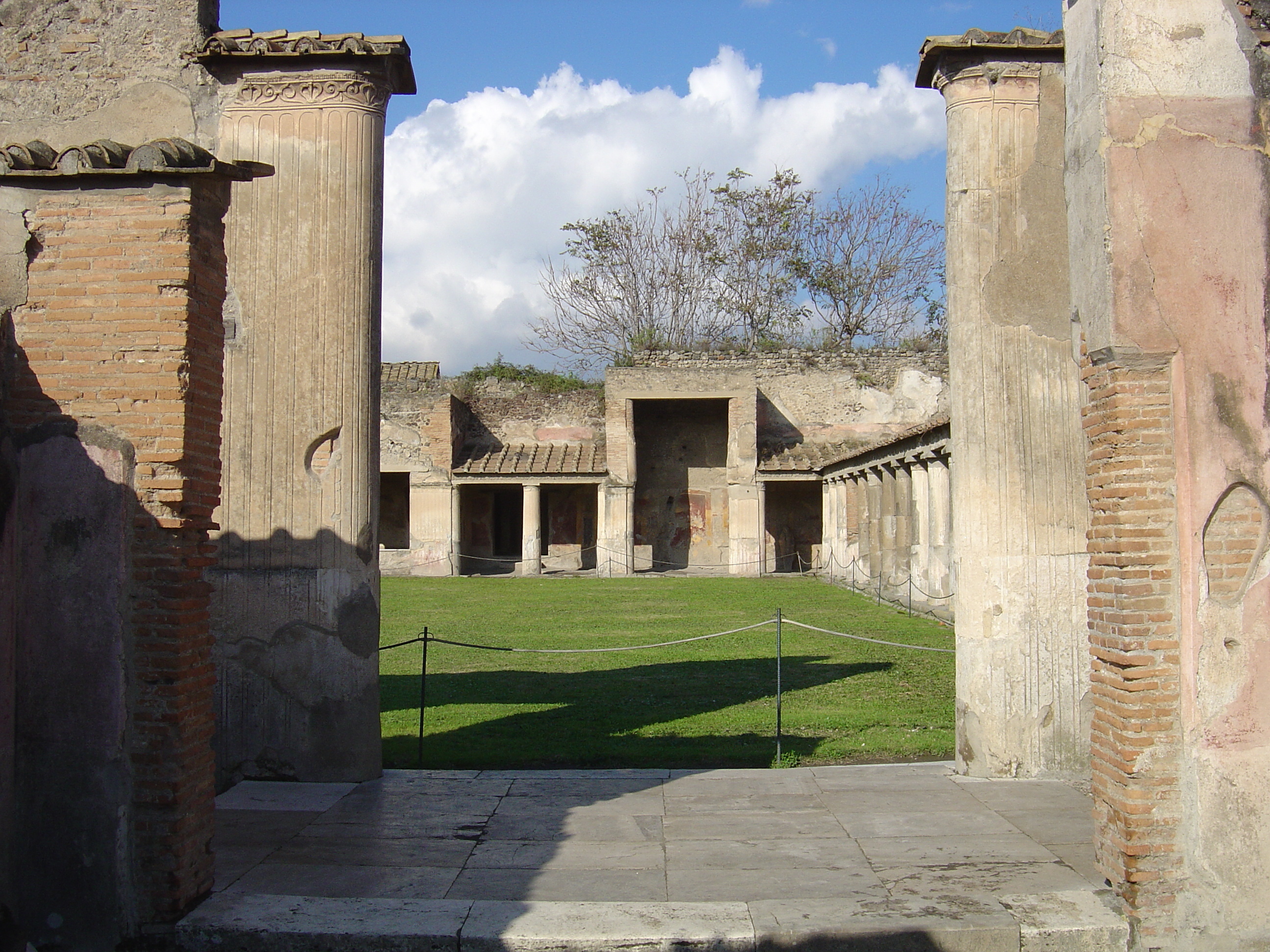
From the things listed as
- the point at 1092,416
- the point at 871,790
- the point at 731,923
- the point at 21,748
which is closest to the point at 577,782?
the point at 871,790

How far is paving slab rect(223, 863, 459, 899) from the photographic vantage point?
408 cm

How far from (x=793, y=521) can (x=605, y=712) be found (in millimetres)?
19349

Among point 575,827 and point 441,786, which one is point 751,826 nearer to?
point 575,827

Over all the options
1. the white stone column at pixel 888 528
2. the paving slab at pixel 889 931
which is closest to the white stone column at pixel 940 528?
the white stone column at pixel 888 528

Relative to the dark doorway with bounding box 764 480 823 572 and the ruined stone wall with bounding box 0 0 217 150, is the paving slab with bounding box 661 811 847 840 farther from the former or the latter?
the dark doorway with bounding box 764 480 823 572

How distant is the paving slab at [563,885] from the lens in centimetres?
403

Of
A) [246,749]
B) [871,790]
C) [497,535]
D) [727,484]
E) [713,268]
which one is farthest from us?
[713,268]

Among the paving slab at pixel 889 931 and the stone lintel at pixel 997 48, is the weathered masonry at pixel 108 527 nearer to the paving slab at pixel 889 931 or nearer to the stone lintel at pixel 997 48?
the paving slab at pixel 889 931

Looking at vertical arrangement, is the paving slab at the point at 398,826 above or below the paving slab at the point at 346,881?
below

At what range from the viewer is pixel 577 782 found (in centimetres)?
581

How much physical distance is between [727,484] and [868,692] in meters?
16.9

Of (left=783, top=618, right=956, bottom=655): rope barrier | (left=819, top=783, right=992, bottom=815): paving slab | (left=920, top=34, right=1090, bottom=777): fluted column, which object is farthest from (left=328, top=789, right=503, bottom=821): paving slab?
(left=920, top=34, right=1090, bottom=777): fluted column

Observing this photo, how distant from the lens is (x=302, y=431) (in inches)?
239

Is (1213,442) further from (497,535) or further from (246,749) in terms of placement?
(497,535)
